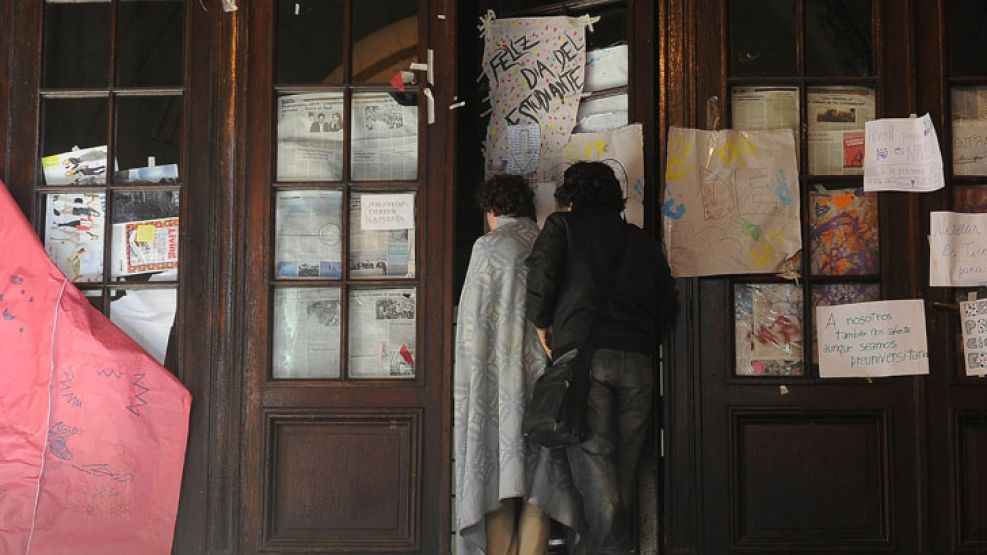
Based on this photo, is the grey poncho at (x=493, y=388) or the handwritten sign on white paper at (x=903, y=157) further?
the handwritten sign on white paper at (x=903, y=157)

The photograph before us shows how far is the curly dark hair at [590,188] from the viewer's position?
13.1 feet

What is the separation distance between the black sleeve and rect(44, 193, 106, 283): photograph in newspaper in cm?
199

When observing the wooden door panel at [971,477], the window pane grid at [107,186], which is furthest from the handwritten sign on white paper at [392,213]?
the wooden door panel at [971,477]

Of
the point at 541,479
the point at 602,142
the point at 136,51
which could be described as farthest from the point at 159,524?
the point at 602,142

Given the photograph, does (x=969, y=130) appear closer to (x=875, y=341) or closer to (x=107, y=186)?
(x=875, y=341)

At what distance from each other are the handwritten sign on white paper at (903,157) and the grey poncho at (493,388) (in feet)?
4.94

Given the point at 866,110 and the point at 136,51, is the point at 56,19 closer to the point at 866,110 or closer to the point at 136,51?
the point at 136,51

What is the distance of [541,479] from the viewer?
3971mm

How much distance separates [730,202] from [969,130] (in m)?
1.06

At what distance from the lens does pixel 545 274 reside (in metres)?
3.88

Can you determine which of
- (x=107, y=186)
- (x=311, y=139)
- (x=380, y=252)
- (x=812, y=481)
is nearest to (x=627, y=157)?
(x=380, y=252)

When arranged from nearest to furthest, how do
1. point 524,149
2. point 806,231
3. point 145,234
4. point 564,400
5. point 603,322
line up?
1. point 564,400
2. point 603,322
3. point 806,231
4. point 145,234
5. point 524,149

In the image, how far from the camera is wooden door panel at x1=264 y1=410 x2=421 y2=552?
4309 mm

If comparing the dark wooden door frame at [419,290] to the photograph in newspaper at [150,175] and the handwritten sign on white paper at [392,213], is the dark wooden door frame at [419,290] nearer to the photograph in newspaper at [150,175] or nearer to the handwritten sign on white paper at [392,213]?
the handwritten sign on white paper at [392,213]
